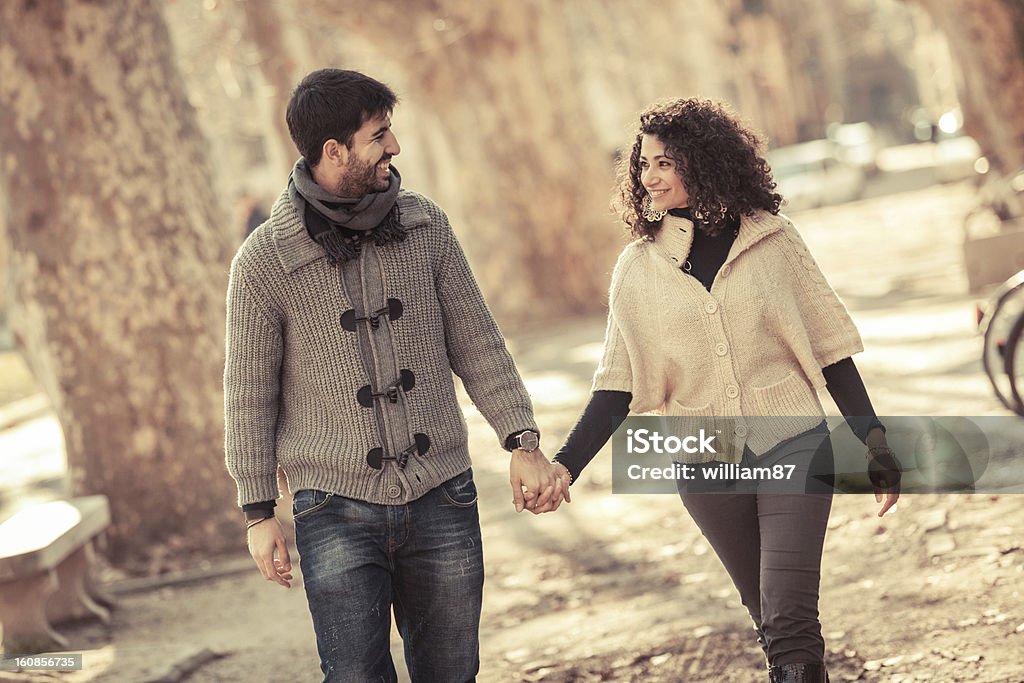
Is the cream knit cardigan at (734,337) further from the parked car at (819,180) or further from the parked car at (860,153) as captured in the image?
the parked car at (860,153)

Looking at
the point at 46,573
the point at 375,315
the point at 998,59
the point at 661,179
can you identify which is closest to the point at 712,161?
the point at 661,179

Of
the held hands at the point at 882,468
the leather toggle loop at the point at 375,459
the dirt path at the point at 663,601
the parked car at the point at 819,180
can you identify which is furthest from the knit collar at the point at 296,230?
the parked car at the point at 819,180

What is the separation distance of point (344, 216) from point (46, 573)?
153 inches

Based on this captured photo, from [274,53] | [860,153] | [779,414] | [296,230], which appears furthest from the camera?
[860,153]

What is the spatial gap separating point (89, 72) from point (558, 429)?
4.15 metres

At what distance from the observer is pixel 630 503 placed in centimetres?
766

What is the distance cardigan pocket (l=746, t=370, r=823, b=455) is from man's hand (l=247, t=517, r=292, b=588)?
1.20m

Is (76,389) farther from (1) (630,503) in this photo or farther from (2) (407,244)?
(2) (407,244)

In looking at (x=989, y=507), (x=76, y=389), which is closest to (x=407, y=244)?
(x=989, y=507)

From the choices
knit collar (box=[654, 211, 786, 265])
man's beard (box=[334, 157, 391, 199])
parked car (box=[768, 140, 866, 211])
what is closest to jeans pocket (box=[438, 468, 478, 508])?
man's beard (box=[334, 157, 391, 199])

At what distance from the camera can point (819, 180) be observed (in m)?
32.3

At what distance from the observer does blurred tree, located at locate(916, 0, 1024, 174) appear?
14.6m

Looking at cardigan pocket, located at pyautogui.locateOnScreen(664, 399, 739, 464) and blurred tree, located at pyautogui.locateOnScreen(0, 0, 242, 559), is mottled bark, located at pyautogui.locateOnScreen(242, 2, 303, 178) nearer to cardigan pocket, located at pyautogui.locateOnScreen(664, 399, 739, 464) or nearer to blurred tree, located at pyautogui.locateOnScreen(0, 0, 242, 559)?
blurred tree, located at pyautogui.locateOnScreen(0, 0, 242, 559)

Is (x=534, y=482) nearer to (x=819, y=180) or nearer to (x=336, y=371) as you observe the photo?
(x=336, y=371)
